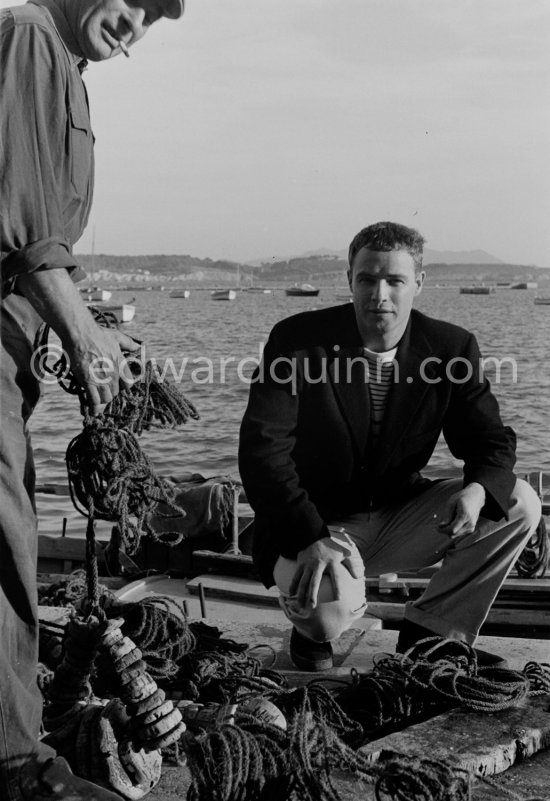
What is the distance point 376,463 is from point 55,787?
2.46 metres

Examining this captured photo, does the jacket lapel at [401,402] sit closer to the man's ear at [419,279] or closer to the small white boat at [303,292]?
the man's ear at [419,279]

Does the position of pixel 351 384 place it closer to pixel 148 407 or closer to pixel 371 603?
pixel 148 407

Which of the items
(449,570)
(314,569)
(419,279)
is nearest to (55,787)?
(314,569)

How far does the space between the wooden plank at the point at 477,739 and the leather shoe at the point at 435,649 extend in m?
0.47

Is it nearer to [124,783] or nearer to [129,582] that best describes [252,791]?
[124,783]

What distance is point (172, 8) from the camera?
121 inches

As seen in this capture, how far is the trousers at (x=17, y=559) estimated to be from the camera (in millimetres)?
2861

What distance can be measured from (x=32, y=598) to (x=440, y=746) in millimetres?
1555

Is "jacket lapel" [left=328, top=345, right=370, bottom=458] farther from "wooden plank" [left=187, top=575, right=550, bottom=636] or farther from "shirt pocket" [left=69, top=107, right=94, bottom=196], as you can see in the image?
"shirt pocket" [left=69, top=107, right=94, bottom=196]

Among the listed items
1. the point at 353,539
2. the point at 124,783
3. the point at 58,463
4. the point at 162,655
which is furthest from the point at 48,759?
the point at 58,463

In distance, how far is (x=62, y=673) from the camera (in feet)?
11.4

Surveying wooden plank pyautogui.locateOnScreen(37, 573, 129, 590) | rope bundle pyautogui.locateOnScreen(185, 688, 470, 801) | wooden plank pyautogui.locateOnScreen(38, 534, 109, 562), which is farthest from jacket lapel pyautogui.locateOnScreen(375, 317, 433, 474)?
wooden plank pyautogui.locateOnScreen(38, 534, 109, 562)

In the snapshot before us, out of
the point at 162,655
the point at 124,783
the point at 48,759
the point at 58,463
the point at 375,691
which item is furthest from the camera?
the point at 58,463

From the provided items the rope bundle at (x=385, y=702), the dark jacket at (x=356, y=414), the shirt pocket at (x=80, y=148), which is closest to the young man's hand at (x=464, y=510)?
the dark jacket at (x=356, y=414)
